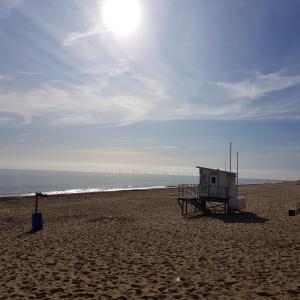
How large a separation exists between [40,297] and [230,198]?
19884 millimetres

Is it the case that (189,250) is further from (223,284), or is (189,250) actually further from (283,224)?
(283,224)

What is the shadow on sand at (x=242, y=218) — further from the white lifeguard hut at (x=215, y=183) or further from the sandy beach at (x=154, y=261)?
the white lifeguard hut at (x=215, y=183)

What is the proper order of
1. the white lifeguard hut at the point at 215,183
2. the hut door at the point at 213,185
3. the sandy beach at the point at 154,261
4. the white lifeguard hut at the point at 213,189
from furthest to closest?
the hut door at the point at 213,185 < the white lifeguard hut at the point at 215,183 < the white lifeguard hut at the point at 213,189 < the sandy beach at the point at 154,261

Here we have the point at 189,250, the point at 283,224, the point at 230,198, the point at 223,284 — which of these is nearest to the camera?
the point at 223,284

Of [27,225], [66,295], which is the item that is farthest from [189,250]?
[27,225]

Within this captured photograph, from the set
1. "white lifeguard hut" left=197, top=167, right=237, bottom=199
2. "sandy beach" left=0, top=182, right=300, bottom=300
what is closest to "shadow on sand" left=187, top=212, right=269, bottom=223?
"sandy beach" left=0, top=182, right=300, bottom=300

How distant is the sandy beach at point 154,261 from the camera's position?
962 centimetres

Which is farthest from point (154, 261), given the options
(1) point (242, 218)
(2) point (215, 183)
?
(2) point (215, 183)

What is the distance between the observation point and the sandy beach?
9.62 meters

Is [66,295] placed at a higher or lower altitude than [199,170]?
lower

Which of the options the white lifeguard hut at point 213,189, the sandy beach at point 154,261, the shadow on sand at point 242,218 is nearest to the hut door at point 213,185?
the white lifeguard hut at point 213,189

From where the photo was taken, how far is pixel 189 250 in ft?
47.4

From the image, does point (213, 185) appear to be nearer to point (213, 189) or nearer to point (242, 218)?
point (213, 189)

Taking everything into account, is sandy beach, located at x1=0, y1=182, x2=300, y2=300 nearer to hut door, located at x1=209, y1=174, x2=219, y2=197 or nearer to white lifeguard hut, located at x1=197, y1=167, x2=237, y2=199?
white lifeguard hut, located at x1=197, y1=167, x2=237, y2=199
